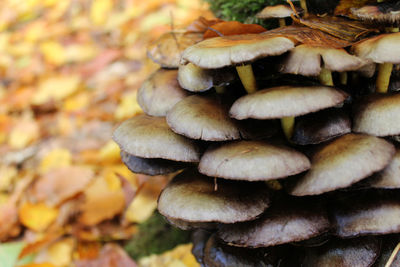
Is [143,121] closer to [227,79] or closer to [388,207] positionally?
[227,79]

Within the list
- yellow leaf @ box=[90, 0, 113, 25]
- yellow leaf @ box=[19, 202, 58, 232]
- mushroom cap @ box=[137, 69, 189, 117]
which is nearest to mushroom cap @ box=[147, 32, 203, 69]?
mushroom cap @ box=[137, 69, 189, 117]

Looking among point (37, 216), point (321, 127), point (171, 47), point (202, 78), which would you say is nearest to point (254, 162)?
point (321, 127)

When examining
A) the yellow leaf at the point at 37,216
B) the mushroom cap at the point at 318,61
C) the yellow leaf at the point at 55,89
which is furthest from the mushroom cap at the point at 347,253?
the yellow leaf at the point at 55,89

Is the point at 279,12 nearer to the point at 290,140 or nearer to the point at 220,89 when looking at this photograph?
the point at 220,89

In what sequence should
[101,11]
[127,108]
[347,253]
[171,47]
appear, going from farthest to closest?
[101,11] < [127,108] < [171,47] < [347,253]

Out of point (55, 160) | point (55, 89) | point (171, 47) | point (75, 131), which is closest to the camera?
point (171, 47)

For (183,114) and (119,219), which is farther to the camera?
(119,219)

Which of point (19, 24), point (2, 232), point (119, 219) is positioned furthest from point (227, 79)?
point (19, 24)
